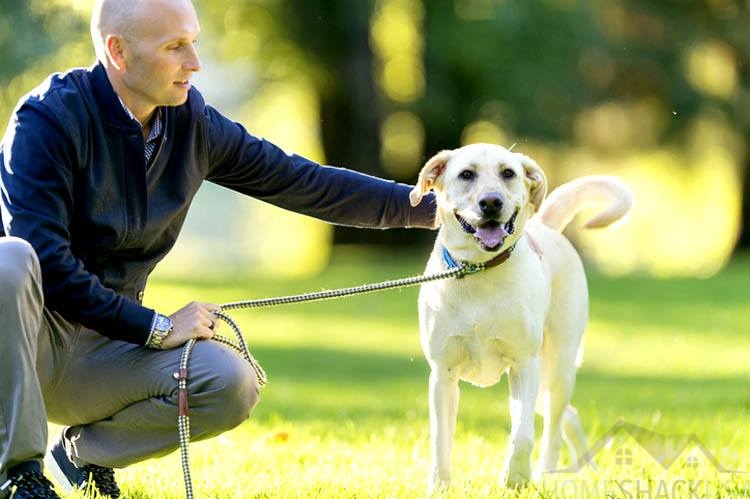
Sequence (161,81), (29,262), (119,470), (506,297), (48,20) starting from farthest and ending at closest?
(48,20) < (119,470) < (506,297) < (161,81) < (29,262)

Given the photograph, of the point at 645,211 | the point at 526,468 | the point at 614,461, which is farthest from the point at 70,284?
the point at 645,211

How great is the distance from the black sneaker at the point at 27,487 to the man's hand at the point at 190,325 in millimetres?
620

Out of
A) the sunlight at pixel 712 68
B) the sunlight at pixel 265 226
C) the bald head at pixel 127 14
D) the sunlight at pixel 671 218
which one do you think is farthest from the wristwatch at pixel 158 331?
the sunlight at pixel 671 218

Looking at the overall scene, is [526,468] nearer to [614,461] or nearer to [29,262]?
[614,461]

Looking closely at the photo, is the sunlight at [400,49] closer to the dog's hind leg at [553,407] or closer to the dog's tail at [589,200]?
the dog's tail at [589,200]

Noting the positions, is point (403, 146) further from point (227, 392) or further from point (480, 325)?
point (227, 392)

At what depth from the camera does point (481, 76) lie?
21.4m

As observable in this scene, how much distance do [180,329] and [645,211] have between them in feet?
88.4

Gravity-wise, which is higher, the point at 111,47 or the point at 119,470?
the point at 111,47

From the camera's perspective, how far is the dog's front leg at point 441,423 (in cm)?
444

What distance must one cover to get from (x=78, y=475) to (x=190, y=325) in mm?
768

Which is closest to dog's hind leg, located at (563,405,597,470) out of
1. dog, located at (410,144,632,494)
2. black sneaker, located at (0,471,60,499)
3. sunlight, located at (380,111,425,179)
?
dog, located at (410,144,632,494)

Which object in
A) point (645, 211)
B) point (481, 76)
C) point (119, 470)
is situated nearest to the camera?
point (119, 470)

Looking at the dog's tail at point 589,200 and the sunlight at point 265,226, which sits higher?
the sunlight at point 265,226
